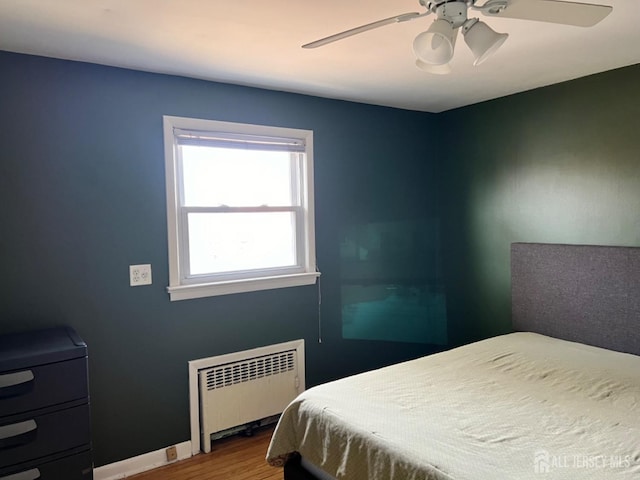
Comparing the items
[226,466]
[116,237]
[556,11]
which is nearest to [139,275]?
[116,237]

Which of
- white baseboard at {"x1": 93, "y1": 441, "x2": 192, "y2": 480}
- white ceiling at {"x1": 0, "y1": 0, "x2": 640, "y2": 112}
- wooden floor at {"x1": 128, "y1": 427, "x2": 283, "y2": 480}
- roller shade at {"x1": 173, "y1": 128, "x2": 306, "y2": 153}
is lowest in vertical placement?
wooden floor at {"x1": 128, "y1": 427, "x2": 283, "y2": 480}

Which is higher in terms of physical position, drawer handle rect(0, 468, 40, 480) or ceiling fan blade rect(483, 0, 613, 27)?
ceiling fan blade rect(483, 0, 613, 27)

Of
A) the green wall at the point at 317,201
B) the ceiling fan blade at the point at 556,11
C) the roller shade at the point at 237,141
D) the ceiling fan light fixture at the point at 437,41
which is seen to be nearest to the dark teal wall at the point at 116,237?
the green wall at the point at 317,201

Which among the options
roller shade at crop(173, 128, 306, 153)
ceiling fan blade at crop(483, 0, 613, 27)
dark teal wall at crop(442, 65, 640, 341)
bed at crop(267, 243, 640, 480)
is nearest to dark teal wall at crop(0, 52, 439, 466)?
roller shade at crop(173, 128, 306, 153)

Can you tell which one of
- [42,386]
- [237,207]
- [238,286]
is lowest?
[42,386]

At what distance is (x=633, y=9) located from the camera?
6.58 feet

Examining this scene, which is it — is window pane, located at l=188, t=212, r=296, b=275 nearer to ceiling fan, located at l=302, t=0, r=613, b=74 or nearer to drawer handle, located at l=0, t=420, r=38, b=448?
drawer handle, located at l=0, t=420, r=38, b=448

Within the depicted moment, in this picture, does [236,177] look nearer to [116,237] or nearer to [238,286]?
[238,286]

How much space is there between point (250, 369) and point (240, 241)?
0.86 meters

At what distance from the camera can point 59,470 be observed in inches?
82.9

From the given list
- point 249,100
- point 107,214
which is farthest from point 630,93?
point 107,214

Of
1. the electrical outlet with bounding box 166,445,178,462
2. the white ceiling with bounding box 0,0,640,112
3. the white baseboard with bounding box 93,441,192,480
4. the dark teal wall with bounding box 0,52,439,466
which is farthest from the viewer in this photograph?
the electrical outlet with bounding box 166,445,178,462

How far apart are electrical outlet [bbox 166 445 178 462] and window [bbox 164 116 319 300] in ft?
A: 3.00

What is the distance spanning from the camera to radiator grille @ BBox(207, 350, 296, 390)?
2986 millimetres
